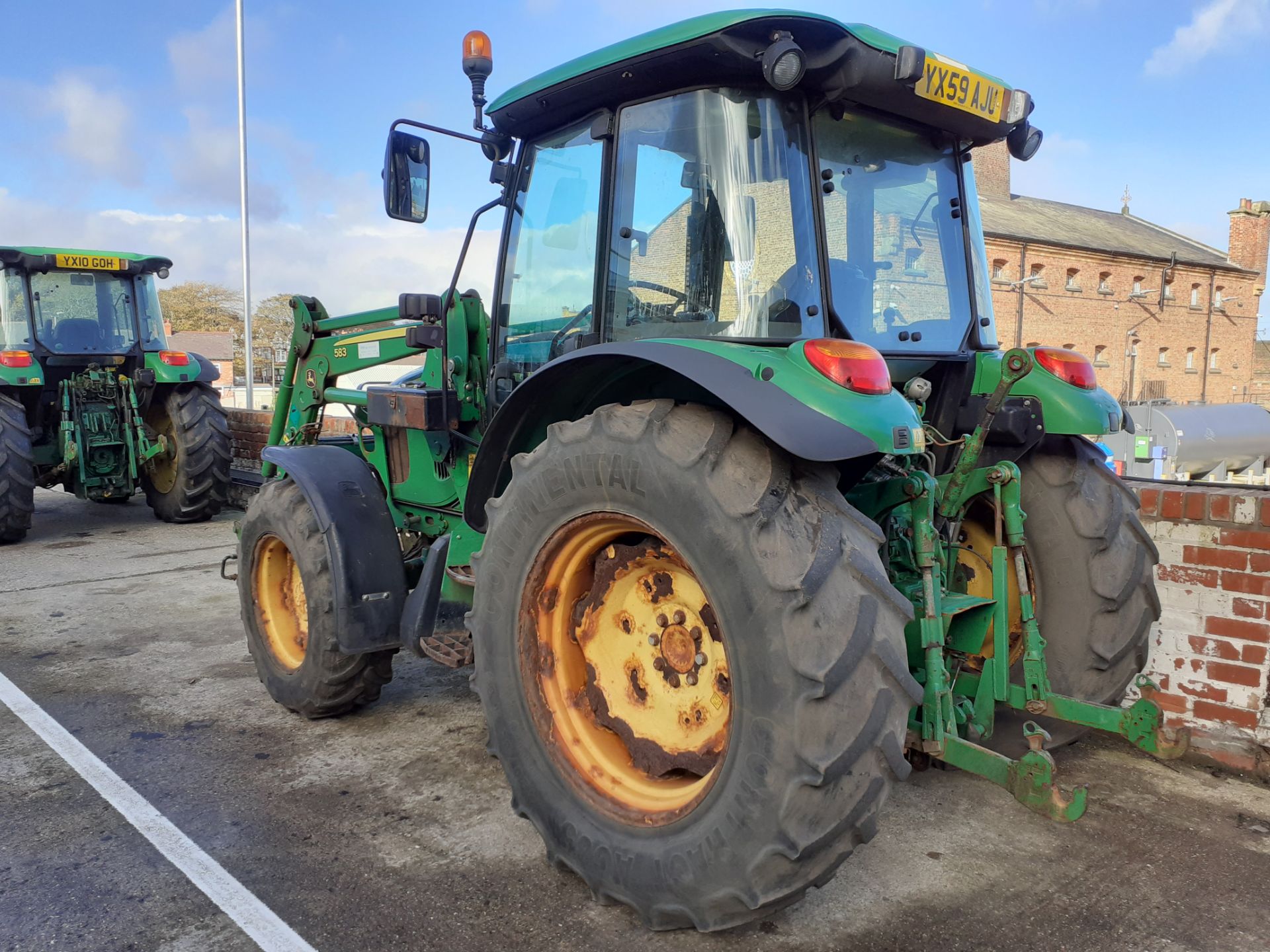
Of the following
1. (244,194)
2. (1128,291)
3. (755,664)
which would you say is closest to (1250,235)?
(1128,291)

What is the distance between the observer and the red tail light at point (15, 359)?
28.0 feet

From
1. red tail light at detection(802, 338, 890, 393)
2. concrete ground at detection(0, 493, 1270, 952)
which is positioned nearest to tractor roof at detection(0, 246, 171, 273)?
concrete ground at detection(0, 493, 1270, 952)

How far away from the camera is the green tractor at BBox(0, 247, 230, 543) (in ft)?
29.6

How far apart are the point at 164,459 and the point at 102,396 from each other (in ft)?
2.66

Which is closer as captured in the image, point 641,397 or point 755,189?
point 755,189

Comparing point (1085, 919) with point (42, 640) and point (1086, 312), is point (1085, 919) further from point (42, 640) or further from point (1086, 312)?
point (1086, 312)

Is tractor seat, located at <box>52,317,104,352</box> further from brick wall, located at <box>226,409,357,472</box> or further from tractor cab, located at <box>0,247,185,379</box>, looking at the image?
brick wall, located at <box>226,409,357,472</box>

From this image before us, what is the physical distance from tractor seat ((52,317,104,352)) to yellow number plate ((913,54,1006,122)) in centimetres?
900

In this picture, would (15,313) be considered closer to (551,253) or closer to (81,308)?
(81,308)

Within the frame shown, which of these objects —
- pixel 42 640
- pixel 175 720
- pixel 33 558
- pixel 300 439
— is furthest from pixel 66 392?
pixel 175 720

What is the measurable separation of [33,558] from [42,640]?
9.33 ft

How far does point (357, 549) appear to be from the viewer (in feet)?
12.1

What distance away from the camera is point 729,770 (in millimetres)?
2225

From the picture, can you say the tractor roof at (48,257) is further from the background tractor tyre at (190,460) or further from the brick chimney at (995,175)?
the brick chimney at (995,175)
